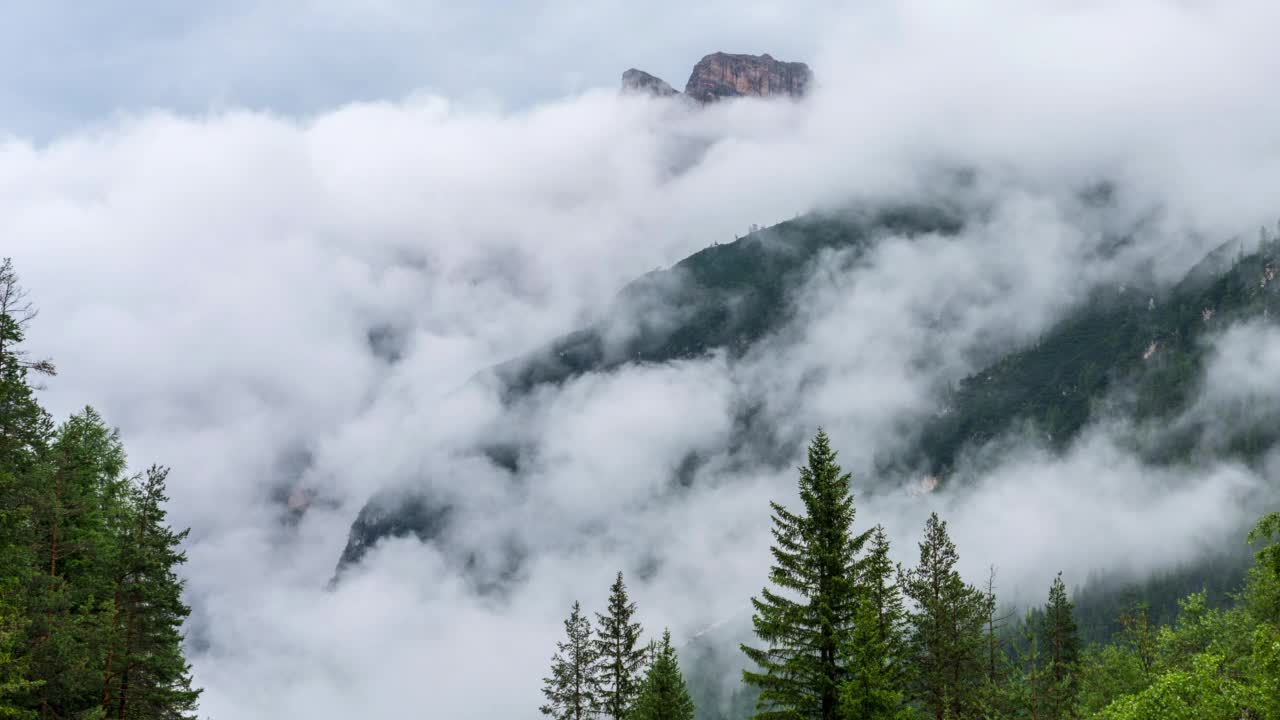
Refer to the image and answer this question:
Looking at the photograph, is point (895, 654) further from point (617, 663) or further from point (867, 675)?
point (617, 663)

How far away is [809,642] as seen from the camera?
30266 mm

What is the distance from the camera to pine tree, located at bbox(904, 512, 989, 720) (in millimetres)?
42531

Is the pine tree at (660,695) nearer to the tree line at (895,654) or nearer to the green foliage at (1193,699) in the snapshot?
the tree line at (895,654)

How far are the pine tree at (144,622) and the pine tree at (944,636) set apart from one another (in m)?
30.9

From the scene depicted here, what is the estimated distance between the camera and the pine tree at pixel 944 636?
4253 cm

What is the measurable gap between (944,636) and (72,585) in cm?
3774

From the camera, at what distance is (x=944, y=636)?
44.2 meters

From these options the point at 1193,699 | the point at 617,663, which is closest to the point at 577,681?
the point at 617,663

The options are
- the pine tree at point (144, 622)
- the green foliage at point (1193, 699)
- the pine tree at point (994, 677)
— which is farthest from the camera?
the pine tree at point (994, 677)

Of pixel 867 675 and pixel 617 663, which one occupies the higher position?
pixel 617 663

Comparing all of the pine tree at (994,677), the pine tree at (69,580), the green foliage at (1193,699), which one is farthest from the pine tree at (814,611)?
the pine tree at (69,580)

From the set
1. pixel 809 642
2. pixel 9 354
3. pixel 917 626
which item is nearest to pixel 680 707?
pixel 917 626

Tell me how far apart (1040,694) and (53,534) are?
42.7 m

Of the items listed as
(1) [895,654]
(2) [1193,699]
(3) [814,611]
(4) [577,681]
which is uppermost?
(4) [577,681]
